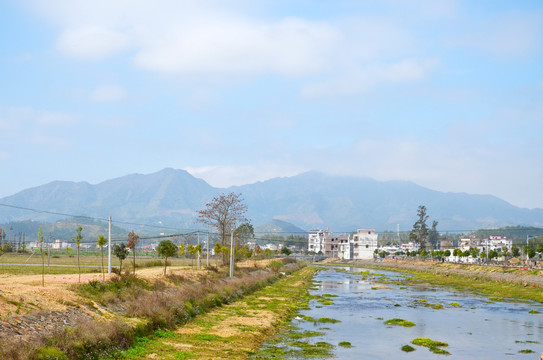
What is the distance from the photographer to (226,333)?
33.4 m

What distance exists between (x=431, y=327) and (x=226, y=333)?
18.2 m

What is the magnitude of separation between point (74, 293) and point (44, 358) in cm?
1188

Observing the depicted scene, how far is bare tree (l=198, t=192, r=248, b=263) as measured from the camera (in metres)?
89.6

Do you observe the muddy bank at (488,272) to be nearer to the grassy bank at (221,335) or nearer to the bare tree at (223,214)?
the grassy bank at (221,335)

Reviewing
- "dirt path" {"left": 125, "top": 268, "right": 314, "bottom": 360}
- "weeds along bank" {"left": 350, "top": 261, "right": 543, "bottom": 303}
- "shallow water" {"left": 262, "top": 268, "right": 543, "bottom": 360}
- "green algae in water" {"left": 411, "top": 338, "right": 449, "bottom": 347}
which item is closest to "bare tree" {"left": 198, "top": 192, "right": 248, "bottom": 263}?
"shallow water" {"left": 262, "top": 268, "right": 543, "bottom": 360}

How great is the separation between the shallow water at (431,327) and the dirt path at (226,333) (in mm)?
2568

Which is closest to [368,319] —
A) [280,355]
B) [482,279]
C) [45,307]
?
[280,355]

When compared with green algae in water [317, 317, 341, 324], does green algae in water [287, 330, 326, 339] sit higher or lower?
higher

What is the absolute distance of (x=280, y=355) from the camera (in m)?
28.9

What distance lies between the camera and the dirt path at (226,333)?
88.4 feet

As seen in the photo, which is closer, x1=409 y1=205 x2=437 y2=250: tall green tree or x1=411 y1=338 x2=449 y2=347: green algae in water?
x1=411 y1=338 x2=449 y2=347: green algae in water

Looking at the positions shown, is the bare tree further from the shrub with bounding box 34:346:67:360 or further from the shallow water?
the shrub with bounding box 34:346:67:360

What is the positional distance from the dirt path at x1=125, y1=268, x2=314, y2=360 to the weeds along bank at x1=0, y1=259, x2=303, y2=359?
3.99ft

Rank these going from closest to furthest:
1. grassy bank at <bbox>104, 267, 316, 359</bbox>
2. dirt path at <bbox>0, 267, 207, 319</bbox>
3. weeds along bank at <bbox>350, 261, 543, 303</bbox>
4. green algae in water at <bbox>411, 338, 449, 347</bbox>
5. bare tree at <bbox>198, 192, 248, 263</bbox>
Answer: dirt path at <bbox>0, 267, 207, 319</bbox>
grassy bank at <bbox>104, 267, 316, 359</bbox>
green algae in water at <bbox>411, 338, 449, 347</bbox>
weeds along bank at <bbox>350, 261, 543, 303</bbox>
bare tree at <bbox>198, 192, 248, 263</bbox>
